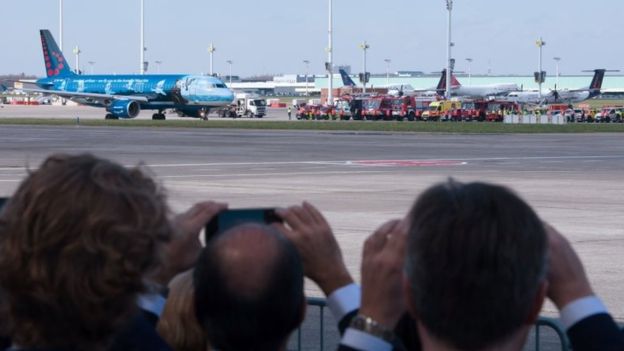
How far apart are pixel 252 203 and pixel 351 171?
896 cm

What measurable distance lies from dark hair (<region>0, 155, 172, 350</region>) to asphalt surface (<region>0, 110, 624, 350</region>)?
244 inches

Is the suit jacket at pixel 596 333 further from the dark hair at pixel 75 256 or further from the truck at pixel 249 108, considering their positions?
the truck at pixel 249 108

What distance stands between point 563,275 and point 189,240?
1.07 meters

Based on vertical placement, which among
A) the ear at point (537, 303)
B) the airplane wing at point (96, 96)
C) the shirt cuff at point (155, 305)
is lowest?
the airplane wing at point (96, 96)

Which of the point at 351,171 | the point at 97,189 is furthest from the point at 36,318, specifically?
the point at 351,171

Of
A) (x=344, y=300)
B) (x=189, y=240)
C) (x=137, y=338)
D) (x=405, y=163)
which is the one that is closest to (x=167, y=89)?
(x=405, y=163)

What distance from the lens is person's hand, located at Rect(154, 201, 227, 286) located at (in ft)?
10.7

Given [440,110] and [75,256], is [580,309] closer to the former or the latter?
[75,256]

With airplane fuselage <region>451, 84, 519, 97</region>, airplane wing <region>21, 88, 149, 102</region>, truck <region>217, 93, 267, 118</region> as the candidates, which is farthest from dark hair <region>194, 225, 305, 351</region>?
airplane fuselage <region>451, 84, 519, 97</region>

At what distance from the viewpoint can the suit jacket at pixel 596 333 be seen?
2.78 meters

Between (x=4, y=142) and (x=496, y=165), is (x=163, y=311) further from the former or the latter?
(x=4, y=142)

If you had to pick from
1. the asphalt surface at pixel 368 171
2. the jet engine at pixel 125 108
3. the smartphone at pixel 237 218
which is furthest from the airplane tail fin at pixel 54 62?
the smartphone at pixel 237 218

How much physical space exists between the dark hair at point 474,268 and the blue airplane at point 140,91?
73642mm

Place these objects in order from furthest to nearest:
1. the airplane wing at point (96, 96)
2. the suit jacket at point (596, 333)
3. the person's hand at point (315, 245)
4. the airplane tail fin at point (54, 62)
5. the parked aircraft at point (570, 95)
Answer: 1. the parked aircraft at point (570, 95)
2. the airplane tail fin at point (54, 62)
3. the airplane wing at point (96, 96)
4. the person's hand at point (315, 245)
5. the suit jacket at point (596, 333)
